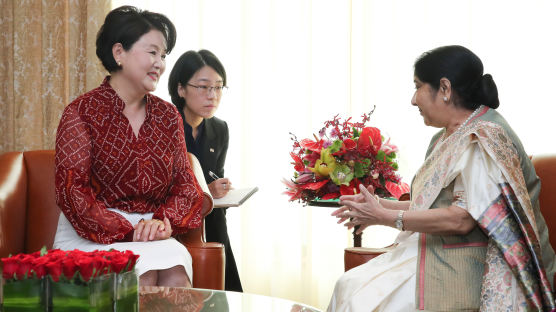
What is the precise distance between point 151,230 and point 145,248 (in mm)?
110

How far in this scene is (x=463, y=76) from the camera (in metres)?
2.05

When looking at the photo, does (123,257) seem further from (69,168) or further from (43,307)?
(69,168)

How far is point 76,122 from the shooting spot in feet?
7.89

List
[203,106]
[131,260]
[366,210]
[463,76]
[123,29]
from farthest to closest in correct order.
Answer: [203,106]
[123,29]
[463,76]
[366,210]
[131,260]

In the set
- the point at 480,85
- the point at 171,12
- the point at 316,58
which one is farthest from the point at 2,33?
the point at 480,85

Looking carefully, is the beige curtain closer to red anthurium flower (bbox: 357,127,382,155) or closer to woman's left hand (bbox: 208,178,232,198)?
woman's left hand (bbox: 208,178,232,198)

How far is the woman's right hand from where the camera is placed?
238 centimetres

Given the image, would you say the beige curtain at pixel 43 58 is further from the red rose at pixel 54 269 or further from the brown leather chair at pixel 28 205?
the red rose at pixel 54 269

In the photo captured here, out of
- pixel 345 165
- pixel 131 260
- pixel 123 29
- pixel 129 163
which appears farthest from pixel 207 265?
pixel 131 260

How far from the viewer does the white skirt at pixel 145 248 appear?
7.34 ft

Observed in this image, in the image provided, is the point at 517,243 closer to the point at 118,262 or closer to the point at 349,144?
the point at 349,144

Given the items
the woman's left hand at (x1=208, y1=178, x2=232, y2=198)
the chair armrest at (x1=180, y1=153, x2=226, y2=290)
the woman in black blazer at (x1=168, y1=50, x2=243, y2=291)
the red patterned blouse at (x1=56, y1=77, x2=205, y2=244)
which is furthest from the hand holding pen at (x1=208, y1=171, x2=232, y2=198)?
the chair armrest at (x1=180, y1=153, x2=226, y2=290)

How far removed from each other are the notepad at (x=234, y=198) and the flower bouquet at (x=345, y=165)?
20cm

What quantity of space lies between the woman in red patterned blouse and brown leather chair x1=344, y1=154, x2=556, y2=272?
2.21ft
